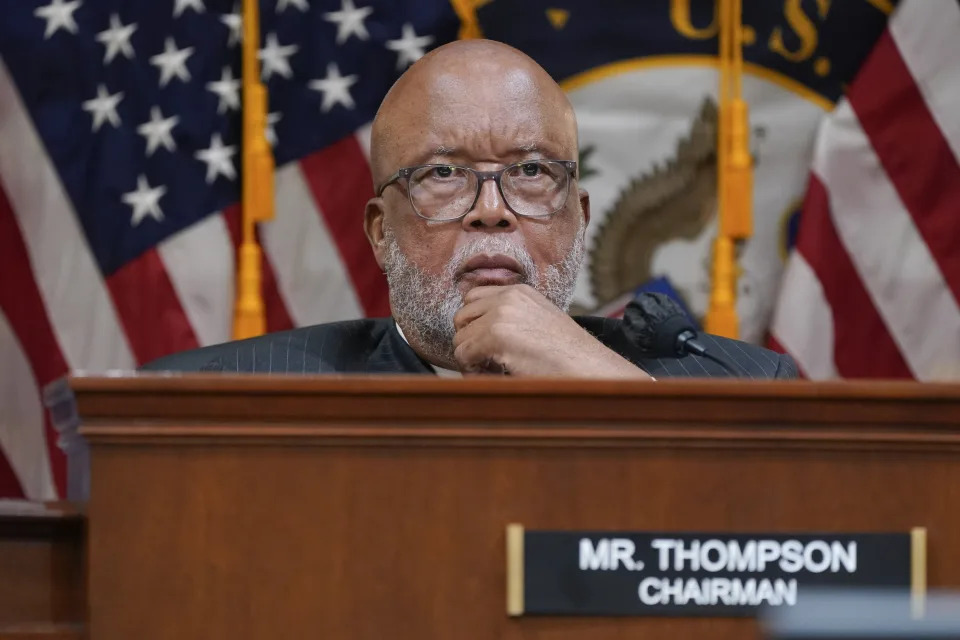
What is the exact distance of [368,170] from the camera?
3.27m

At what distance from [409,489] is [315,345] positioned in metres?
1.29

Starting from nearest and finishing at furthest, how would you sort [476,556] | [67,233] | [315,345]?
[476,556]
[315,345]
[67,233]

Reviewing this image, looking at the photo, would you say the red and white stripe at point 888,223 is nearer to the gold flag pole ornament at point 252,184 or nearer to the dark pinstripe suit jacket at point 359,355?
the dark pinstripe suit jacket at point 359,355

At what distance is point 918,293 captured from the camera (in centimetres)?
323

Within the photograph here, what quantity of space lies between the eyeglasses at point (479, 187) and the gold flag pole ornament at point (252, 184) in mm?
750

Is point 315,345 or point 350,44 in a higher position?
point 350,44

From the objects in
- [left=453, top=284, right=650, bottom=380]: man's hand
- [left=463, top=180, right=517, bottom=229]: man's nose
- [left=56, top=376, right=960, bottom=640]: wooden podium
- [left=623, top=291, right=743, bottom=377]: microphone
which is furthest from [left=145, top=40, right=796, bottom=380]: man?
[left=56, top=376, right=960, bottom=640]: wooden podium

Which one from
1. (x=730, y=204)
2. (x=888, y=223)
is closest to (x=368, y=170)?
(x=730, y=204)

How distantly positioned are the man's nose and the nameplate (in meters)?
1.24

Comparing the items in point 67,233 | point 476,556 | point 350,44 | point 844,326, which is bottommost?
point 476,556

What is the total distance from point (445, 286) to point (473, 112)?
1.02 feet

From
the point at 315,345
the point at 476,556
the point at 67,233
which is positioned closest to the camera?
the point at 476,556

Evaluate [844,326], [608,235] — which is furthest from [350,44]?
[844,326]

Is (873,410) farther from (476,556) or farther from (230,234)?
(230,234)
